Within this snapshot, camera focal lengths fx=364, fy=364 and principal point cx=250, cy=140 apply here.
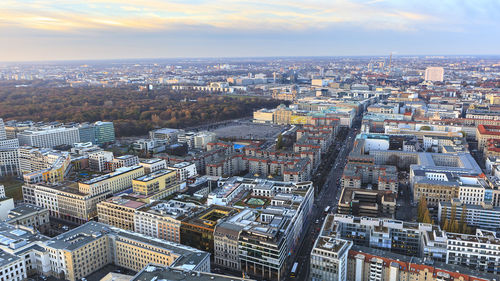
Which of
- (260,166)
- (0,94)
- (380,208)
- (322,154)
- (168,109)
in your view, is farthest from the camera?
(0,94)

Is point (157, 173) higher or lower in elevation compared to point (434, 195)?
higher

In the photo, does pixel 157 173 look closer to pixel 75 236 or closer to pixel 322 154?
pixel 75 236

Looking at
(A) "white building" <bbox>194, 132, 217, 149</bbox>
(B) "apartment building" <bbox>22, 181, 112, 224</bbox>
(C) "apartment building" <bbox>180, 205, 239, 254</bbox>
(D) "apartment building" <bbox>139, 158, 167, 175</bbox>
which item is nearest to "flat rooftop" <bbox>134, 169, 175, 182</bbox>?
(B) "apartment building" <bbox>22, 181, 112, 224</bbox>

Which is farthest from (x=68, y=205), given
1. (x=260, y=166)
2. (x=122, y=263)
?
(x=260, y=166)

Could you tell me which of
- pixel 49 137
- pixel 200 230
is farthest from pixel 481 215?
Result: pixel 49 137

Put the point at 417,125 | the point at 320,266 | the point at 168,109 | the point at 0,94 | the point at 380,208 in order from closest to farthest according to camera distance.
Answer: the point at 320,266 → the point at 380,208 → the point at 417,125 → the point at 168,109 → the point at 0,94

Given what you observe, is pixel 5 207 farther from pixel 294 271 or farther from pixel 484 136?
pixel 484 136

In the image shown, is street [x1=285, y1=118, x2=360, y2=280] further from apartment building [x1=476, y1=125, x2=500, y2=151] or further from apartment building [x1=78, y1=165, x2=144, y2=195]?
apartment building [x1=476, y1=125, x2=500, y2=151]
